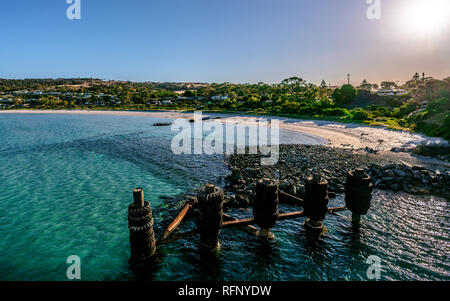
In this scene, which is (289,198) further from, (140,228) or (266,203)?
(140,228)

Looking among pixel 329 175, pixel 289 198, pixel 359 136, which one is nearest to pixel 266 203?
pixel 289 198

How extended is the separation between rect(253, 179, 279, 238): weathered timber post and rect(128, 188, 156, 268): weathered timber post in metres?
3.17

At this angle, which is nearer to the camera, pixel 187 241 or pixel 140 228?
pixel 140 228

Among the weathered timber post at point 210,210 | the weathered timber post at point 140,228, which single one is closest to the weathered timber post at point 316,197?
the weathered timber post at point 210,210

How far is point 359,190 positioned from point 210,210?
5.17 metres

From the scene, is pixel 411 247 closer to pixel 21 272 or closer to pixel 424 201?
pixel 424 201

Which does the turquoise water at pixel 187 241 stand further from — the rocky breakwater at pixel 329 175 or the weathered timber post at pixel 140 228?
the rocky breakwater at pixel 329 175

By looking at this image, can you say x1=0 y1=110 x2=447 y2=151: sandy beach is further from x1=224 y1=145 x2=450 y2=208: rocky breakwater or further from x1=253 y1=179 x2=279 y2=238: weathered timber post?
x1=253 y1=179 x2=279 y2=238: weathered timber post

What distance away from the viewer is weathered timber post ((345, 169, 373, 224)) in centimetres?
776

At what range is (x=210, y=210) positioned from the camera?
638 centimetres

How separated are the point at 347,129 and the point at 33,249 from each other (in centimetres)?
3734

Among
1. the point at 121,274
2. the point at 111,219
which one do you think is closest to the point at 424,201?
the point at 121,274

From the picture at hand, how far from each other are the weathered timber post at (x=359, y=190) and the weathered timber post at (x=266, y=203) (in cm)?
292

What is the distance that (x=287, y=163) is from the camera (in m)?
17.5
